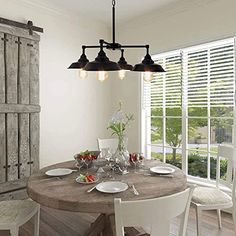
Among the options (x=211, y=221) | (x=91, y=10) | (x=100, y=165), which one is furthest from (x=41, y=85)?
(x=211, y=221)

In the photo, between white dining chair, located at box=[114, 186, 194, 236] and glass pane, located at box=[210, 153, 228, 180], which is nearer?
white dining chair, located at box=[114, 186, 194, 236]

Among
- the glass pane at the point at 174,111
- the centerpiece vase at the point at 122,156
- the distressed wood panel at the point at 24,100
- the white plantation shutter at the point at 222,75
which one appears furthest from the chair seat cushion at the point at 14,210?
the white plantation shutter at the point at 222,75

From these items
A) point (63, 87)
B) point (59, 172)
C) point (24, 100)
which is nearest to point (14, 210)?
point (59, 172)

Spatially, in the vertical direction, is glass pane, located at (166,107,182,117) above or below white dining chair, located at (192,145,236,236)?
above

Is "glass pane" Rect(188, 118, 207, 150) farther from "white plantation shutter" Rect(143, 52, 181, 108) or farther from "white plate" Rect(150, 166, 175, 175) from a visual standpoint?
"white plate" Rect(150, 166, 175, 175)

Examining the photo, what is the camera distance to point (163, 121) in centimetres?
387

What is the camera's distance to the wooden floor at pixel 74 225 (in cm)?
254

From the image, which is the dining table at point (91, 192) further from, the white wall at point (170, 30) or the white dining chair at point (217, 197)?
the white wall at point (170, 30)

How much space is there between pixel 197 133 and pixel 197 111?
1.01 ft

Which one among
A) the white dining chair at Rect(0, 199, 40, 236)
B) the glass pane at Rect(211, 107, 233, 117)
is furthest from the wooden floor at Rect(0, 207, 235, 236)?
the glass pane at Rect(211, 107, 233, 117)

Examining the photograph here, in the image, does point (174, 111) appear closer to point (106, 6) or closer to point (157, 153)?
point (157, 153)

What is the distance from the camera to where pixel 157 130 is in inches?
157

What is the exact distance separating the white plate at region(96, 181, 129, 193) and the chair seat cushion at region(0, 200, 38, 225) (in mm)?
695

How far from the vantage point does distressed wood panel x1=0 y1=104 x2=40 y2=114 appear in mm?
3072
